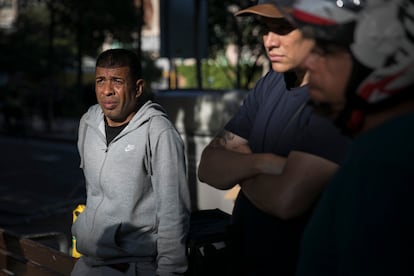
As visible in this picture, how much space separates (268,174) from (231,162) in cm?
23

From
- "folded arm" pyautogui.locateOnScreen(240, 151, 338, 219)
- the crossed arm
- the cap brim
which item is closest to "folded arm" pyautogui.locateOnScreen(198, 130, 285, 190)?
the crossed arm

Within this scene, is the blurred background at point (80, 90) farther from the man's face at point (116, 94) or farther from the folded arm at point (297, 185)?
the folded arm at point (297, 185)

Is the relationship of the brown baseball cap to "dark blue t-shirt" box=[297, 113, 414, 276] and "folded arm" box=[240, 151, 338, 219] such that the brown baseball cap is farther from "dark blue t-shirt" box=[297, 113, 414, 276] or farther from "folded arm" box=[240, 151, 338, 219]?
"dark blue t-shirt" box=[297, 113, 414, 276]

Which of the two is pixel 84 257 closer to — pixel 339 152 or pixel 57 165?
pixel 339 152

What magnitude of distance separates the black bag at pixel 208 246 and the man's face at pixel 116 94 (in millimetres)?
523

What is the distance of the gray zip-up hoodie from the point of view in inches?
109

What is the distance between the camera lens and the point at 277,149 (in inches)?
88.5

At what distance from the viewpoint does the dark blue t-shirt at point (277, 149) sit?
1990 millimetres

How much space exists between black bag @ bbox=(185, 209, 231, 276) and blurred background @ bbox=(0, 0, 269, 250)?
12.5 feet

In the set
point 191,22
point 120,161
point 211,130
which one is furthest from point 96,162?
point 191,22

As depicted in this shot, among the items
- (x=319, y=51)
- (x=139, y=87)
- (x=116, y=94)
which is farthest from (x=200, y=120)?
(x=319, y=51)

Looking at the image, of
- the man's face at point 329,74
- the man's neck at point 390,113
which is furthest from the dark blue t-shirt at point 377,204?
the man's face at point 329,74

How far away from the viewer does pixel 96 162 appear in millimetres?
2967

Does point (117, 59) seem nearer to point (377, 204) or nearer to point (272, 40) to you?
point (272, 40)
